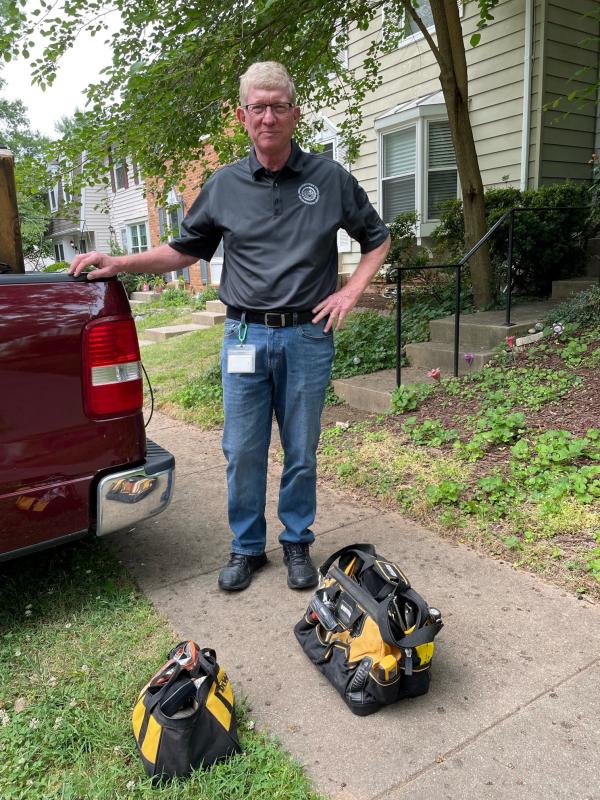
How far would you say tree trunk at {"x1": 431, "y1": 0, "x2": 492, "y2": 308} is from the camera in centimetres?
599

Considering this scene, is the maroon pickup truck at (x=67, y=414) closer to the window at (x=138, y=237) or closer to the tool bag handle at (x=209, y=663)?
the tool bag handle at (x=209, y=663)

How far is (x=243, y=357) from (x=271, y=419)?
1.01 feet

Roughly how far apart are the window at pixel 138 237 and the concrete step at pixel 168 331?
1157 centimetres

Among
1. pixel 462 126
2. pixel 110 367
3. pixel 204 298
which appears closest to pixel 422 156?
pixel 462 126

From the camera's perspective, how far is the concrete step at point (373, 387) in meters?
5.05

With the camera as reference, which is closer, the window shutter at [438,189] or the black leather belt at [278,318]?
the black leather belt at [278,318]

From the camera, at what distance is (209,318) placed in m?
11.7

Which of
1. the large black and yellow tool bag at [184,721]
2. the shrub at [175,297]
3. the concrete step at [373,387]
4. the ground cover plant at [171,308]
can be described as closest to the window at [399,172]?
the ground cover plant at [171,308]

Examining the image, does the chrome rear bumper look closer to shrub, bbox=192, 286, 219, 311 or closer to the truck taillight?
the truck taillight

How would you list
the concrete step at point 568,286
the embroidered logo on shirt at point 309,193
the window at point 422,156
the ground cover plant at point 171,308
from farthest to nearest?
1. the ground cover plant at point 171,308
2. the window at point 422,156
3. the concrete step at point 568,286
4. the embroidered logo on shirt at point 309,193

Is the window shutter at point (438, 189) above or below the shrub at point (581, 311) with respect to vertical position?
above

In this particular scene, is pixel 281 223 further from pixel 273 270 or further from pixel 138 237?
pixel 138 237

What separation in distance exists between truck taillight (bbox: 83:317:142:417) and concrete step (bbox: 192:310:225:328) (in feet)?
29.4

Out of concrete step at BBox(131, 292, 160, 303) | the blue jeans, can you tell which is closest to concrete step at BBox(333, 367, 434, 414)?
the blue jeans
